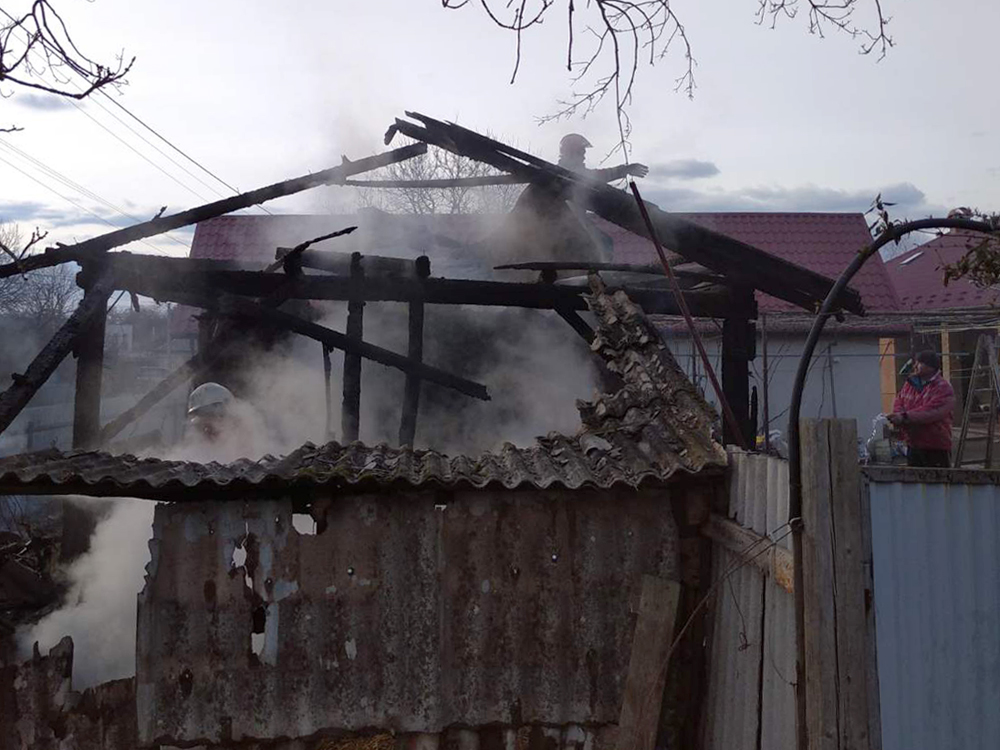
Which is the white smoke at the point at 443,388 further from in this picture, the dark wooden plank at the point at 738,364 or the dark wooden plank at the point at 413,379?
the dark wooden plank at the point at 413,379

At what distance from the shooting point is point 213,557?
517 cm

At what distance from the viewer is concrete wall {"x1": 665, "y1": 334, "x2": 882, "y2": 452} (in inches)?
774

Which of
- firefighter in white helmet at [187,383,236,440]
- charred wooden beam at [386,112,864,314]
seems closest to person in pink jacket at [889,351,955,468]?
charred wooden beam at [386,112,864,314]

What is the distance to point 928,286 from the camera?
25781mm

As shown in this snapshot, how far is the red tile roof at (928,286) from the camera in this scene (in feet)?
71.1

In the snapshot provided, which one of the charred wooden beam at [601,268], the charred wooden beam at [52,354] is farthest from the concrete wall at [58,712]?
the charred wooden beam at [601,268]

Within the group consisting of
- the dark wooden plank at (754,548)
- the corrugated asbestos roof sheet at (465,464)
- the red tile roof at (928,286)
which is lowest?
the dark wooden plank at (754,548)

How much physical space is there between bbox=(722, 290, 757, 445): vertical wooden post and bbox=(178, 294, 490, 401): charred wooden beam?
2.64 metres

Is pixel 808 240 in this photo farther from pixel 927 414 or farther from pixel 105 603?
pixel 105 603

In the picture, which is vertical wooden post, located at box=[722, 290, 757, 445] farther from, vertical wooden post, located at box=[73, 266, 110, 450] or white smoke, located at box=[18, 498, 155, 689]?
vertical wooden post, located at box=[73, 266, 110, 450]

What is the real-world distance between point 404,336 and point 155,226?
4380 millimetres

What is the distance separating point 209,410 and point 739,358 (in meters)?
5.59

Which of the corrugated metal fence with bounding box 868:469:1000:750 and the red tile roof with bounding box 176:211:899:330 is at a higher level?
the red tile roof with bounding box 176:211:899:330

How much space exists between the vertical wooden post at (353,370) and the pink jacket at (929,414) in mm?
5644
